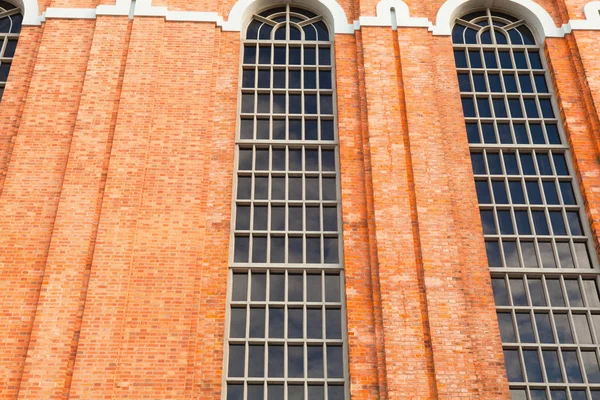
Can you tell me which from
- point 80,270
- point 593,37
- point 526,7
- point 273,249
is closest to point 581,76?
point 593,37

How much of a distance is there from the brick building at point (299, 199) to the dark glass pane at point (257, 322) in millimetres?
37

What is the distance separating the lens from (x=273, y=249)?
1281 cm

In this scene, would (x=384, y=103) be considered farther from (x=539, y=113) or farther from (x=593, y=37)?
(x=593, y=37)

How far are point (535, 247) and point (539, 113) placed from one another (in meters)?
3.17

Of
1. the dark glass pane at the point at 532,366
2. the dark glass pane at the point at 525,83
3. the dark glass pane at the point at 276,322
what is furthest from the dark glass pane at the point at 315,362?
the dark glass pane at the point at 525,83

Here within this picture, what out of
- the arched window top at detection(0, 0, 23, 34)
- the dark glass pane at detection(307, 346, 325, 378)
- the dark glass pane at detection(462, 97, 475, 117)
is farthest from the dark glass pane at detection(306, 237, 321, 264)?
the arched window top at detection(0, 0, 23, 34)

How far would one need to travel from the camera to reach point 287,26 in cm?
1576

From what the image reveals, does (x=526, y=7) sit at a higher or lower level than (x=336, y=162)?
higher

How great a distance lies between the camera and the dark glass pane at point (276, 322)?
11.9 metres

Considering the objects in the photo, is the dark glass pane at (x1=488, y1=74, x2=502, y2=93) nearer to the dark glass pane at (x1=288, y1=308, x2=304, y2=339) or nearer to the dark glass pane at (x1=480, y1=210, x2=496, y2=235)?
the dark glass pane at (x1=480, y1=210, x2=496, y2=235)

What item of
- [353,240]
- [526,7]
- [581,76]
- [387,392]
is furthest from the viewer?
[526,7]

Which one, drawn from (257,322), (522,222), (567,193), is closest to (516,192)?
(522,222)

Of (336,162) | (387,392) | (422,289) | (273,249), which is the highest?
(336,162)

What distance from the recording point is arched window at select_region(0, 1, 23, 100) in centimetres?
1504
